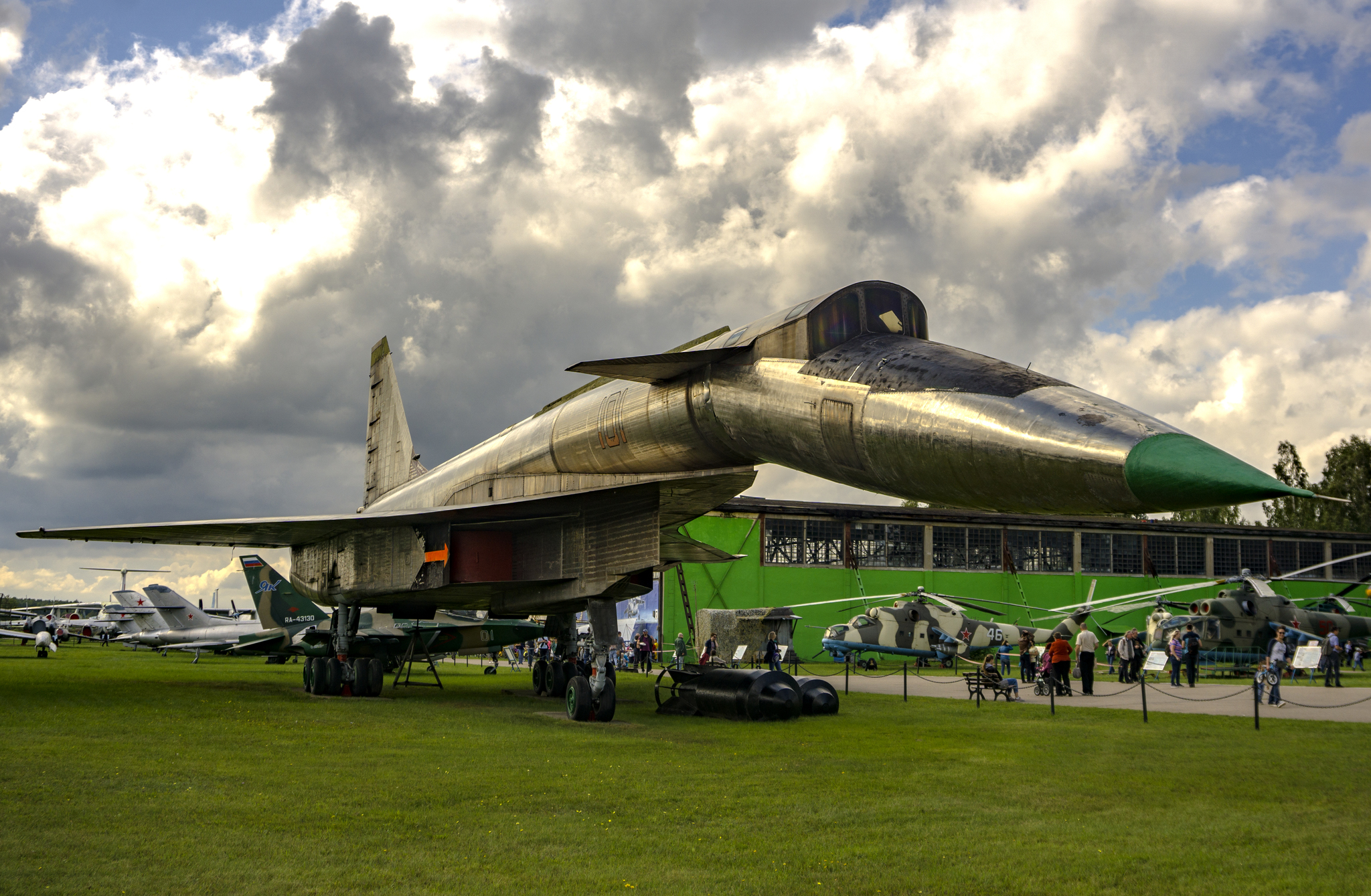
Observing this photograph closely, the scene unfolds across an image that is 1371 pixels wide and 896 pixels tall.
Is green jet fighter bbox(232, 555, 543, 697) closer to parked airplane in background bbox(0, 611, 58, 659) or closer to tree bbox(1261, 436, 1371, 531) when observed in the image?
parked airplane in background bbox(0, 611, 58, 659)

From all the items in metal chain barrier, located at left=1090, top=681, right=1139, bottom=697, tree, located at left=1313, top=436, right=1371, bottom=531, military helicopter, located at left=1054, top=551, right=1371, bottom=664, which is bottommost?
metal chain barrier, located at left=1090, top=681, right=1139, bottom=697

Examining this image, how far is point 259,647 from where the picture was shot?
2931cm

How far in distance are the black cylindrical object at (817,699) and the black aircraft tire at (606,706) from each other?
2.79 m

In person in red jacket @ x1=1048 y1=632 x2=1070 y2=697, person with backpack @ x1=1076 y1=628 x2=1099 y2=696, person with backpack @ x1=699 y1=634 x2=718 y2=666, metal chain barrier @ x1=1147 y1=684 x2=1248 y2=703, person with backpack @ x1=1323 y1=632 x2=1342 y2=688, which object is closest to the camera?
metal chain barrier @ x1=1147 y1=684 x2=1248 y2=703

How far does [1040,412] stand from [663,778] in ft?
13.8

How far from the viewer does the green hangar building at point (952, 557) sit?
37219mm

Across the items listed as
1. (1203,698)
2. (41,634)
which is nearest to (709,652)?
(1203,698)

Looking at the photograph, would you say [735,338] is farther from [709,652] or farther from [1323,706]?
[709,652]

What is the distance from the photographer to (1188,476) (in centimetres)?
475

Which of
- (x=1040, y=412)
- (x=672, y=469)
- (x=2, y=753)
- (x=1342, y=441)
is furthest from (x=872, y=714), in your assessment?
(x=1342, y=441)

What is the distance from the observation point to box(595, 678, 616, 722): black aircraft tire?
11.7 meters

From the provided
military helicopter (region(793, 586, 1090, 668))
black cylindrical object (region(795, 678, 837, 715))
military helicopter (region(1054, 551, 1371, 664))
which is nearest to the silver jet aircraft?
black cylindrical object (region(795, 678, 837, 715))

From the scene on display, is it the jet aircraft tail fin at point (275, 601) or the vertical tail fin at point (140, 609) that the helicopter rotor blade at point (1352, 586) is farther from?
the vertical tail fin at point (140, 609)

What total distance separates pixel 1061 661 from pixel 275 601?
21166 mm
